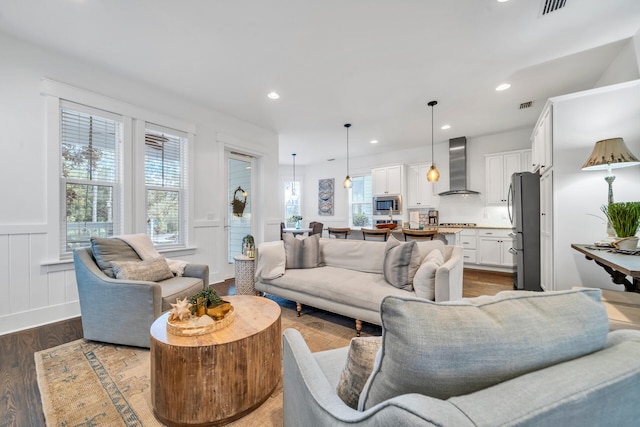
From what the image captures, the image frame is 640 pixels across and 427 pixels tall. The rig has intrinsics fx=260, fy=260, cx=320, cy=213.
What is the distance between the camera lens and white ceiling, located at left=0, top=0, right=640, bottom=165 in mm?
2180

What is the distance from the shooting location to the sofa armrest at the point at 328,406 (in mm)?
443

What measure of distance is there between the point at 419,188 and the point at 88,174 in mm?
6145

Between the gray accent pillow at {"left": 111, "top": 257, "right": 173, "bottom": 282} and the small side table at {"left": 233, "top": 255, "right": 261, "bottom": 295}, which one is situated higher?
the gray accent pillow at {"left": 111, "top": 257, "right": 173, "bottom": 282}

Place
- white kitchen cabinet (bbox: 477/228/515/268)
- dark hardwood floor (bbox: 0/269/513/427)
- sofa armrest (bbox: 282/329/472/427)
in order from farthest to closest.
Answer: white kitchen cabinet (bbox: 477/228/515/268)
dark hardwood floor (bbox: 0/269/513/427)
sofa armrest (bbox: 282/329/472/427)

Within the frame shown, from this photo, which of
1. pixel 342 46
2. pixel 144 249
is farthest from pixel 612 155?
pixel 144 249

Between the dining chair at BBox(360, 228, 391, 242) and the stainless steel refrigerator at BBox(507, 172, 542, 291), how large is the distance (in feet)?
5.88

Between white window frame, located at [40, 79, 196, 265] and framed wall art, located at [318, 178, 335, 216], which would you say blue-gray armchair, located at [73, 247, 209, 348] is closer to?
white window frame, located at [40, 79, 196, 265]

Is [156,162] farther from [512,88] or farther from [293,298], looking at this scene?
[512,88]

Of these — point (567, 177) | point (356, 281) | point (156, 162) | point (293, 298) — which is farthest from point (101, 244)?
point (567, 177)

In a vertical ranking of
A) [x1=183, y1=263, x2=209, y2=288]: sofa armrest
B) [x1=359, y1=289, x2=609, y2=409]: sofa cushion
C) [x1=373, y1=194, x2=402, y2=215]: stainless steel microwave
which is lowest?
[x1=183, y1=263, x2=209, y2=288]: sofa armrest

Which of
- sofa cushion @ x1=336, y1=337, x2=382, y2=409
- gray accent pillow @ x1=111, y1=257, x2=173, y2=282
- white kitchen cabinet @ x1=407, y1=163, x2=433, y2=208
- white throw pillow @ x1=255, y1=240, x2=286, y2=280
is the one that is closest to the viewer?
sofa cushion @ x1=336, y1=337, x2=382, y2=409

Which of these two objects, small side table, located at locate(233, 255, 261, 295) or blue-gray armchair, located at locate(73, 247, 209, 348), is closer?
blue-gray armchair, located at locate(73, 247, 209, 348)

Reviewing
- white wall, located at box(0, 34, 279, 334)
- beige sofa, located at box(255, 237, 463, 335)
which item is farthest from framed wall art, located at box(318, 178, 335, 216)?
white wall, located at box(0, 34, 279, 334)

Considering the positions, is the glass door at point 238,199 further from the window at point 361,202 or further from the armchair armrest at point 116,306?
the window at point 361,202
